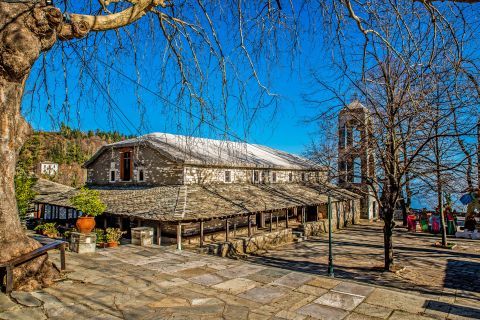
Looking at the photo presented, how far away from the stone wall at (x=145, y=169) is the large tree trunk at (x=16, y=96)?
13896 mm

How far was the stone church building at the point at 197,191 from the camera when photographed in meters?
15.6

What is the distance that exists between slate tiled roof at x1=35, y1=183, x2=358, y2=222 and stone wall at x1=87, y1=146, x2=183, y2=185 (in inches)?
28.0

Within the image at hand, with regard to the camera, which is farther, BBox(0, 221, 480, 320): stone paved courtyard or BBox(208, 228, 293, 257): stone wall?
BBox(208, 228, 293, 257): stone wall

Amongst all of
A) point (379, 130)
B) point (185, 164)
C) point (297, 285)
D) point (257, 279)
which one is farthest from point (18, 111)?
point (185, 164)

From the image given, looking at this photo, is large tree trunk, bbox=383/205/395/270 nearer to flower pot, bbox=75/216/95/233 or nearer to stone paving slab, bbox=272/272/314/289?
stone paving slab, bbox=272/272/314/289

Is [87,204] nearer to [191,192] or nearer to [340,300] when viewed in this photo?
[191,192]

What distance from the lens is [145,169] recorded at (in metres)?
21.2

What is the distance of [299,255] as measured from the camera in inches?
658

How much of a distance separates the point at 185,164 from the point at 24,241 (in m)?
14.3

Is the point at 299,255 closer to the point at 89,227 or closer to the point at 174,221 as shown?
the point at 174,221

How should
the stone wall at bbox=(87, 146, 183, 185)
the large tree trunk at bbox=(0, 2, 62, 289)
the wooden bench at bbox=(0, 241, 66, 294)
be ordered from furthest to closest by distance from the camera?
the stone wall at bbox=(87, 146, 183, 185)
the wooden bench at bbox=(0, 241, 66, 294)
the large tree trunk at bbox=(0, 2, 62, 289)

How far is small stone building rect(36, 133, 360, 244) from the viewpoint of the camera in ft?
53.2

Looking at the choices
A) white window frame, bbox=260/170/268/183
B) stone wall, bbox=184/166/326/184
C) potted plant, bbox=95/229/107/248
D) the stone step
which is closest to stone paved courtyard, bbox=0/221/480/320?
potted plant, bbox=95/229/107/248

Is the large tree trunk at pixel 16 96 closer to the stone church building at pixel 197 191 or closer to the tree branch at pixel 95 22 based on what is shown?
the tree branch at pixel 95 22
